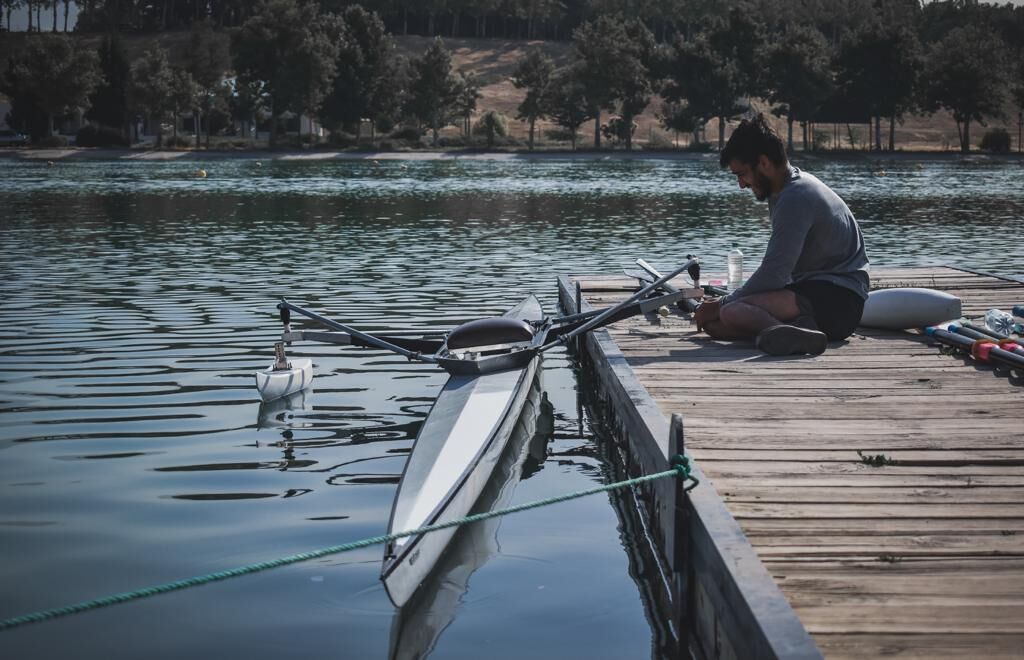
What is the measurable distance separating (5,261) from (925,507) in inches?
972

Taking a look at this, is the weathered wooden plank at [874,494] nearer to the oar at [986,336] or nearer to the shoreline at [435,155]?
the oar at [986,336]

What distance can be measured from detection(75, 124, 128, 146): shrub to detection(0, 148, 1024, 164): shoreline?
164 inches

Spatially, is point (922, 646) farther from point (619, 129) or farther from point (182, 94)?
point (619, 129)

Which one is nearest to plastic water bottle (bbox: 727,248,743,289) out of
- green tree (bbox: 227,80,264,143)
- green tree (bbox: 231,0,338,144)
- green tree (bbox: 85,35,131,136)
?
green tree (bbox: 231,0,338,144)

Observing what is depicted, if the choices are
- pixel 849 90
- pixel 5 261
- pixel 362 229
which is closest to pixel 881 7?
pixel 849 90

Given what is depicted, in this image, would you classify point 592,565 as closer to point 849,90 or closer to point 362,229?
point 362,229

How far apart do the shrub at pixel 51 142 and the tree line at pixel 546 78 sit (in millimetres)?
2098

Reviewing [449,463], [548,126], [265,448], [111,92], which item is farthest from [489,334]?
[548,126]

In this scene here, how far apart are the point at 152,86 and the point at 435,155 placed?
100 ft

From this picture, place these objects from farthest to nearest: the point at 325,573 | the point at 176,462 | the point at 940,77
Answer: the point at 940,77, the point at 176,462, the point at 325,573

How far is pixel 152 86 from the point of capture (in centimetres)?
11712

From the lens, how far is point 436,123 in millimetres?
128000

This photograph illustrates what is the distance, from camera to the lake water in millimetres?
6879

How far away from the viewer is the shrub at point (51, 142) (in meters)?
117
